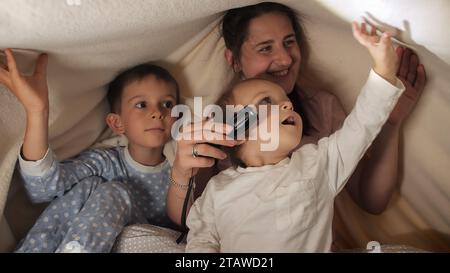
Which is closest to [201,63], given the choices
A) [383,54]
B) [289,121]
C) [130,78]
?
[130,78]

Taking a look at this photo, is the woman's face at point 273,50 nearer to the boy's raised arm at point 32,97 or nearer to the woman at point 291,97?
the woman at point 291,97

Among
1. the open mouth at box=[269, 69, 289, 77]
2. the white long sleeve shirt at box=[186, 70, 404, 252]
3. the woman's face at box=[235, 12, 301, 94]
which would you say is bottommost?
the white long sleeve shirt at box=[186, 70, 404, 252]

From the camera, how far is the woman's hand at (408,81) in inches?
27.0

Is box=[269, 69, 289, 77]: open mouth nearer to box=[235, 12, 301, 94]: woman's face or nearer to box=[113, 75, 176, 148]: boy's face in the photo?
box=[235, 12, 301, 94]: woman's face

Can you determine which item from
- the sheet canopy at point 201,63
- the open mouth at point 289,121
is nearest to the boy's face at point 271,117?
the open mouth at point 289,121

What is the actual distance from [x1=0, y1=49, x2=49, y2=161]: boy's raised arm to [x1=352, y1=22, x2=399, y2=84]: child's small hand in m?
0.46

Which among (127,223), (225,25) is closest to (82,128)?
(127,223)

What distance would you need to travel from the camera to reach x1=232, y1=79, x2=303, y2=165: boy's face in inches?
26.9

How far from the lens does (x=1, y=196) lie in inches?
27.7

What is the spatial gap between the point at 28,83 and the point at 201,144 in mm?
262

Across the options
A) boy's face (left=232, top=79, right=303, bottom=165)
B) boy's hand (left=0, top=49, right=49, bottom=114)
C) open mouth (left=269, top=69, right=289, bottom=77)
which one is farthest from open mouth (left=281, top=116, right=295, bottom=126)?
boy's hand (left=0, top=49, right=49, bottom=114)

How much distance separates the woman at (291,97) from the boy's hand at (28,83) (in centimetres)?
21

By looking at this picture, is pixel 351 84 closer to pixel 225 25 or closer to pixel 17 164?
pixel 225 25

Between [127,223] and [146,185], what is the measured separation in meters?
0.09
